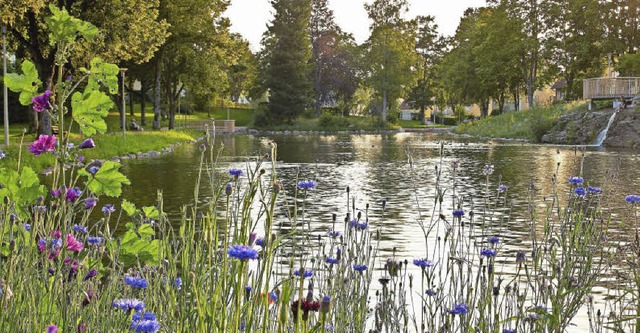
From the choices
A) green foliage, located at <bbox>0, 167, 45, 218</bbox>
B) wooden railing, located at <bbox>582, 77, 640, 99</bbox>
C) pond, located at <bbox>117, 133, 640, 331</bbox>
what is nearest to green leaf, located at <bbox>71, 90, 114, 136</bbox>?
green foliage, located at <bbox>0, 167, 45, 218</bbox>

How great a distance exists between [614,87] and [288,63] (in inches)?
1298

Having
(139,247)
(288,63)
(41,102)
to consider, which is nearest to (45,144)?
(41,102)

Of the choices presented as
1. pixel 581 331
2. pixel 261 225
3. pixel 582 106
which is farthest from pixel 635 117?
pixel 581 331

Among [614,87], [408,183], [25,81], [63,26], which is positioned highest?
Result: [614,87]

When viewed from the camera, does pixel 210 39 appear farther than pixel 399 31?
No

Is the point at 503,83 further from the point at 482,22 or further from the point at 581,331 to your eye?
the point at 581,331

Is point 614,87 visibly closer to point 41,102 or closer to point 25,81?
point 25,81

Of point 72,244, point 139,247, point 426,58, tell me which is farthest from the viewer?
point 426,58

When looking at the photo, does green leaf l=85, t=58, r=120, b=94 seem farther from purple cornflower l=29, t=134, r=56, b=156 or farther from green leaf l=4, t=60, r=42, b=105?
purple cornflower l=29, t=134, r=56, b=156

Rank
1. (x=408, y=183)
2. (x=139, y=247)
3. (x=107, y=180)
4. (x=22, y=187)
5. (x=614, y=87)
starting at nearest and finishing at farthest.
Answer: (x=107, y=180)
(x=22, y=187)
(x=139, y=247)
(x=408, y=183)
(x=614, y=87)

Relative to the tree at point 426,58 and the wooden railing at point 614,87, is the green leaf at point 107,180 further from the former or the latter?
the tree at point 426,58

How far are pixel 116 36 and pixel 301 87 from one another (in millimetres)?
41453

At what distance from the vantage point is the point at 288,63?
216 ft

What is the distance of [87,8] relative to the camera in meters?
24.7
